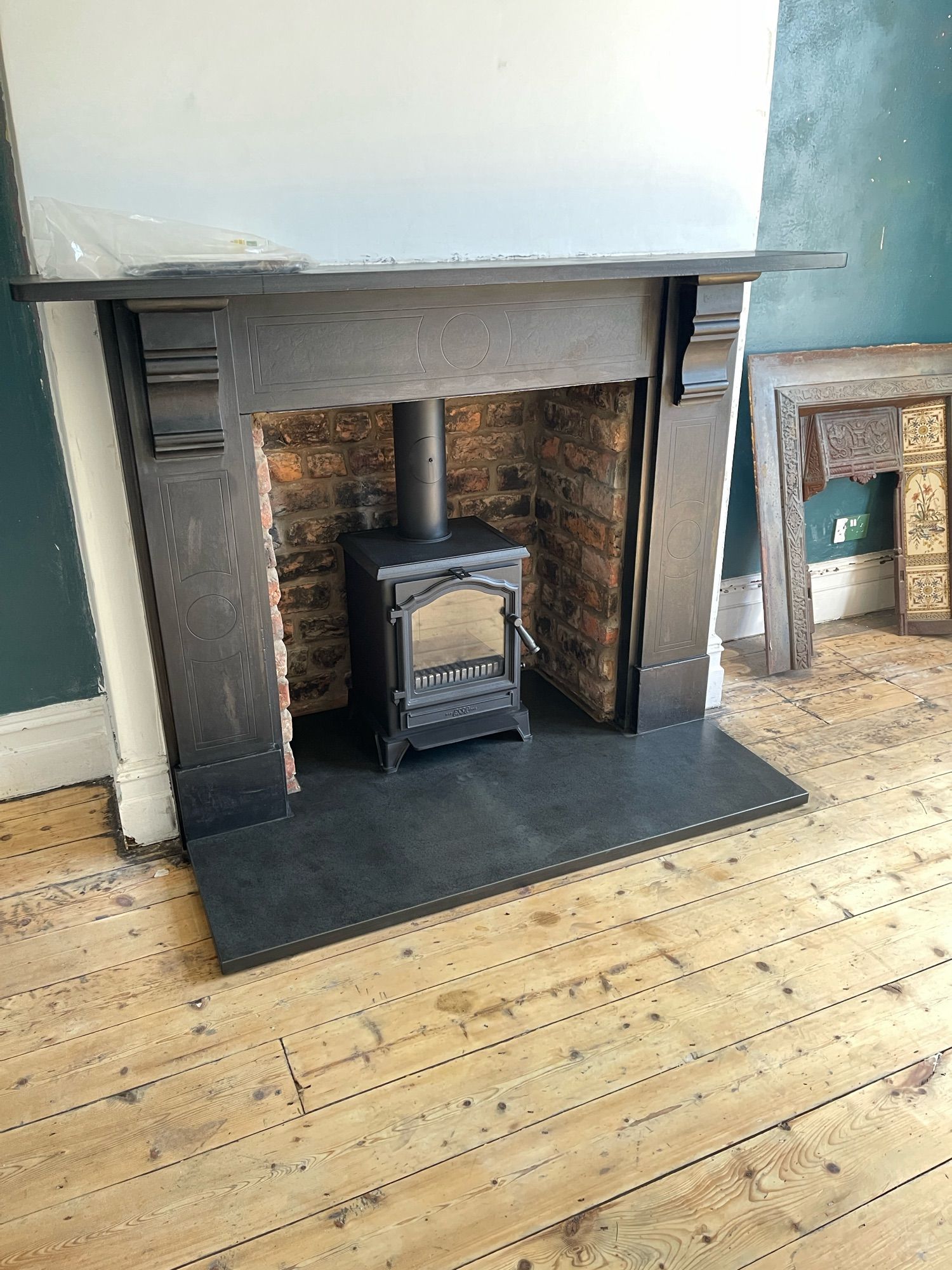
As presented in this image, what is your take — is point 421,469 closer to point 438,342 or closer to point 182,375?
point 438,342

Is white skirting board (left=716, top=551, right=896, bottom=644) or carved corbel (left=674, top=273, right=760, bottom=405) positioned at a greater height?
carved corbel (left=674, top=273, right=760, bottom=405)

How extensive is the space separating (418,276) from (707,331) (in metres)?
0.88

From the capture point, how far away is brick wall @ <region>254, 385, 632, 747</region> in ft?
9.39

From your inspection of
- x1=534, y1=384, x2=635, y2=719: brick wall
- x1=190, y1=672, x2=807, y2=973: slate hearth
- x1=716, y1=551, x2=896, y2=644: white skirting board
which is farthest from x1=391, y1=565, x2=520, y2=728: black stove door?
x1=716, y1=551, x2=896, y2=644: white skirting board

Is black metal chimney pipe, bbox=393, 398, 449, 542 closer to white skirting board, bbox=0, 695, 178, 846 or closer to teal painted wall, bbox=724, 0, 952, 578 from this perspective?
white skirting board, bbox=0, 695, 178, 846

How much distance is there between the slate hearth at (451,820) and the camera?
2.29 meters

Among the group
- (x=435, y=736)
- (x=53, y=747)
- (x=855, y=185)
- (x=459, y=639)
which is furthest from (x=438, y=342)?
(x=855, y=185)

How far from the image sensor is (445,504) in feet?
9.27

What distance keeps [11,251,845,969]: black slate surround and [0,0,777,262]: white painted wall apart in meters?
0.15

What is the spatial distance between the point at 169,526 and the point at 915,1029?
1.96 m

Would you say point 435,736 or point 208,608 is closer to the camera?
point 208,608

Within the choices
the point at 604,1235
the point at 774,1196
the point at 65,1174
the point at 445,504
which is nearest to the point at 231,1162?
the point at 65,1174

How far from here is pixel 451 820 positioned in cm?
261

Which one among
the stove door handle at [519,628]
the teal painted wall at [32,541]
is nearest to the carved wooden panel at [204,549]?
the teal painted wall at [32,541]
